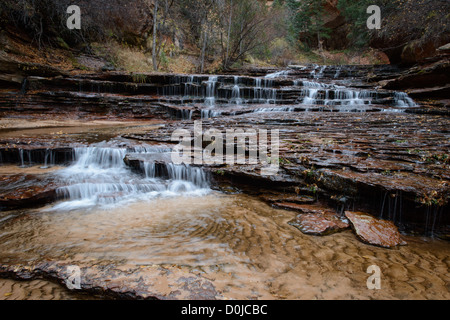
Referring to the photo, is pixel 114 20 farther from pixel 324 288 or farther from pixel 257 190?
pixel 324 288

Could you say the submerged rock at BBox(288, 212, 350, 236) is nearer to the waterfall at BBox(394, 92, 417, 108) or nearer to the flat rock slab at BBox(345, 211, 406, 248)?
the flat rock slab at BBox(345, 211, 406, 248)

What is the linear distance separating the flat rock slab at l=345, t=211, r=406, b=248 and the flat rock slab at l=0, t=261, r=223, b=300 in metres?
2.39

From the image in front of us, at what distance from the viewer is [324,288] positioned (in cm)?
219

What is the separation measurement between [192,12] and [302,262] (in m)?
24.8

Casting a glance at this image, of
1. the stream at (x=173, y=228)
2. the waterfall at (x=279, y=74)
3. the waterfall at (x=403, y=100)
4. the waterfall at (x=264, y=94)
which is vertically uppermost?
the waterfall at (x=279, y=74)

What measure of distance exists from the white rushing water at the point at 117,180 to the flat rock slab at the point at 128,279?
2.05 m

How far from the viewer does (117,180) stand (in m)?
5.15

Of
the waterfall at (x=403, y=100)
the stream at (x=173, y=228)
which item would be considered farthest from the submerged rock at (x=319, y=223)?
the waterfall at (x=403, y=100)

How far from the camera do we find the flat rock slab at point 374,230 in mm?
3072

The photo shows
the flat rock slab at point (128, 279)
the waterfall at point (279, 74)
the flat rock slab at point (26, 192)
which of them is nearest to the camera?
the flat rock slab at point (128, 279)

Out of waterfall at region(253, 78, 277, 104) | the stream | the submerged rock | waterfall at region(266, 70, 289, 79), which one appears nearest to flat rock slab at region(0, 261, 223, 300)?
the stream

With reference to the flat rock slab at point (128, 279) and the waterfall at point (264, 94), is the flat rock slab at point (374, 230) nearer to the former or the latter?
the flat rock slab at point (128, 279)

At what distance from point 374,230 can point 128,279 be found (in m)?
3.39

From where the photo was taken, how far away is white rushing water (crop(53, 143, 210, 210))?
14.7ft
